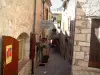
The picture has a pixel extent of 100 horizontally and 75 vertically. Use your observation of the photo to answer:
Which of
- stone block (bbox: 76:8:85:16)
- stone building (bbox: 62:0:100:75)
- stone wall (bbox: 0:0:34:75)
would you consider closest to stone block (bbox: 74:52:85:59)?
stone building (bbox: 62:0:100:75)

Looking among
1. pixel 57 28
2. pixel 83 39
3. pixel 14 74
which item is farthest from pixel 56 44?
pixel 14 74

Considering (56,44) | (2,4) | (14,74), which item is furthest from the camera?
(56,44)

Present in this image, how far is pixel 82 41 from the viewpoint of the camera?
251 inches

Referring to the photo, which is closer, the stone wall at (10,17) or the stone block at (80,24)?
the stone wall at (10,17)

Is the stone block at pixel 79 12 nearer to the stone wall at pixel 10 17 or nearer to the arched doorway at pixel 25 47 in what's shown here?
the stone wall at pixel 10 17

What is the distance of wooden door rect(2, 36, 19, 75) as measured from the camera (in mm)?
4129

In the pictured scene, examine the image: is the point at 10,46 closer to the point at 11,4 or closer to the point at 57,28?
the point at 11,4

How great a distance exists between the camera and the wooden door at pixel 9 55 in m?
4.13

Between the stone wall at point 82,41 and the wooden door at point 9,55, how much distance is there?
235 cm

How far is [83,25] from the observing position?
6.34m

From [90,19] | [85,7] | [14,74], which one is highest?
[85,7]

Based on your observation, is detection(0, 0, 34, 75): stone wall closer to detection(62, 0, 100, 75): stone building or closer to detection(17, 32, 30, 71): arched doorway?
detection(17, 32, 30, 71): arched doorway

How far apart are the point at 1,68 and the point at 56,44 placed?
1799cm

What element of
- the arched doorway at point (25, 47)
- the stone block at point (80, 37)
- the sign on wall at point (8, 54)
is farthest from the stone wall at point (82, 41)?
the sign on wall at point (8, 54)
